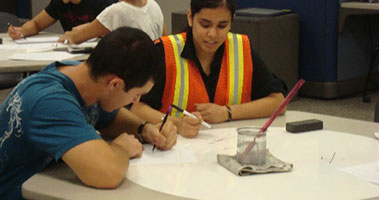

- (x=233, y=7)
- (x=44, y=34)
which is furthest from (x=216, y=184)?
(x=44, y=34)

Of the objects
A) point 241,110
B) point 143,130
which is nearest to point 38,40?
point 241,110

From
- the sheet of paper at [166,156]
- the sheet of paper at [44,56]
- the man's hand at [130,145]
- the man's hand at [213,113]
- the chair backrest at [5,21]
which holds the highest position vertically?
the man's hand at [130,145]

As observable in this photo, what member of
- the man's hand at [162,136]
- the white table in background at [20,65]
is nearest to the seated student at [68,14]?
the white table in background at [20,65]

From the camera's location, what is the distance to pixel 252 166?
1.68 metres

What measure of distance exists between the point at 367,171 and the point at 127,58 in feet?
2.36

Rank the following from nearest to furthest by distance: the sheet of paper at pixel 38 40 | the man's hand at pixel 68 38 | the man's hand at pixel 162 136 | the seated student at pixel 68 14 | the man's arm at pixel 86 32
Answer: the man's hand at pixel 162 136 < the man's arm at pixel 86 32 < the man's hand at pixel 68 38 < the sheet of paper at pixel 38 40 < the seated student at pixel 68 14

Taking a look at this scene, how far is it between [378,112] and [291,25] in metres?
2.84

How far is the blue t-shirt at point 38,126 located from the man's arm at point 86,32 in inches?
71.8

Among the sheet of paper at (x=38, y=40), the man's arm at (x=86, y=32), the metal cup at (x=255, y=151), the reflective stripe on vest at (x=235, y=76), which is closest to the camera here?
the metal cup at (x=255, y=151)

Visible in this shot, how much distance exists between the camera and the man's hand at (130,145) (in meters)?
1.76

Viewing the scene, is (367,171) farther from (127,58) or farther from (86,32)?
(86,32)

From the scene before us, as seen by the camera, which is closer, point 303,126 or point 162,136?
point 162,136

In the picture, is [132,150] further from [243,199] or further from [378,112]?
[378,112]

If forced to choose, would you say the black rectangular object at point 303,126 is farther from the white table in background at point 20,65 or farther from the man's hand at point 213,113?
the white table in background at point 20,65
